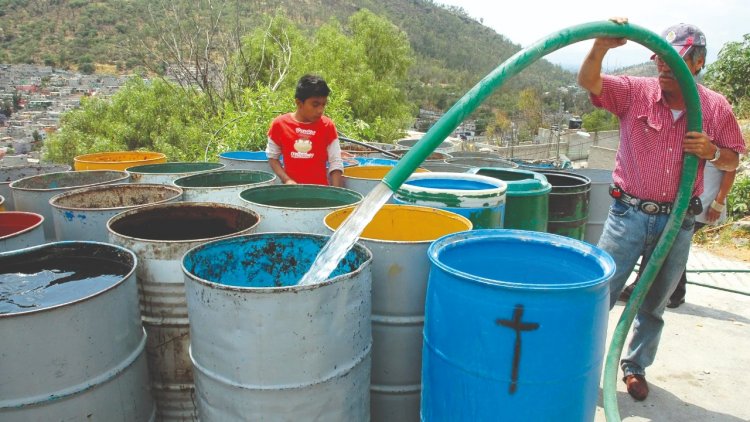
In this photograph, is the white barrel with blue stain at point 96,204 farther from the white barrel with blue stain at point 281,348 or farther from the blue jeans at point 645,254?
the blue jeans at point 645,254

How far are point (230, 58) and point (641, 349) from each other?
1236 cm

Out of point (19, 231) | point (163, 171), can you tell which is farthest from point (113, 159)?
point (19, 231)

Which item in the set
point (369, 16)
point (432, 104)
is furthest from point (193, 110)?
point (432, 104)

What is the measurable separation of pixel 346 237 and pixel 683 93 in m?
1.83

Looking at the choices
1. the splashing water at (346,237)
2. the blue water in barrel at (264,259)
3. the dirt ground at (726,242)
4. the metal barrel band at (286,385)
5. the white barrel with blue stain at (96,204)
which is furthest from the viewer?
the dirt ground at (726,242)

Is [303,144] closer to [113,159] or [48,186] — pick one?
[48,186]

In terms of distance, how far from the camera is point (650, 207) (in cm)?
274

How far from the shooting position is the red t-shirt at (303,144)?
360cm

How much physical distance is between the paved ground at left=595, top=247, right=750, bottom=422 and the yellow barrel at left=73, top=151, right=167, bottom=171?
13.2ft

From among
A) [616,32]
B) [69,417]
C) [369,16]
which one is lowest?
[69,417]

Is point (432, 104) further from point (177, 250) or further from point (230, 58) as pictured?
point (177, 250)

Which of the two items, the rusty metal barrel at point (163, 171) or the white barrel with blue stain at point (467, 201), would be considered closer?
the white barrel with blue stain at point (467, 201)

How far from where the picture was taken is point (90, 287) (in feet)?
6.61

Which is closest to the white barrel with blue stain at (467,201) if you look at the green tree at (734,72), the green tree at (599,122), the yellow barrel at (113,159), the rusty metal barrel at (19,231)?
the rusty metal barrel at (19,231)
